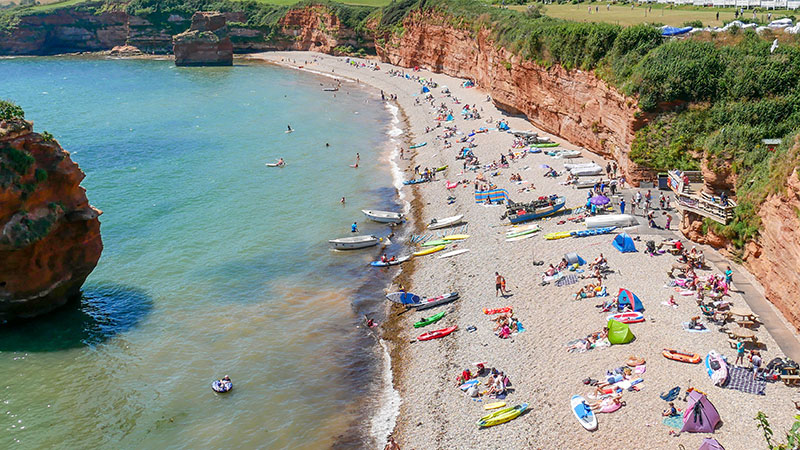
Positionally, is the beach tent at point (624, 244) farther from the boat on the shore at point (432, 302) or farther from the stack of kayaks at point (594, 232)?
the boat on the shore at point (432, 302)

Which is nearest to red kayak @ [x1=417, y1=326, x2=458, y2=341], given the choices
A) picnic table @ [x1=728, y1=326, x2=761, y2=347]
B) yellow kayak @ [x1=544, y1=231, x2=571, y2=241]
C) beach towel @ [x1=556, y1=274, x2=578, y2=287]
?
beach towel @ [x1=556, y1=274, x2=578, y2=287]

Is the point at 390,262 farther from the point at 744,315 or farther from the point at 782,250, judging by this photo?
the point at 782,250

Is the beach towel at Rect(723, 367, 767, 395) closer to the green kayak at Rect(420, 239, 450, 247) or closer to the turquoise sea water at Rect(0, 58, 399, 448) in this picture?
the turquoise sea water at Rect(0, 58, 399, 448)

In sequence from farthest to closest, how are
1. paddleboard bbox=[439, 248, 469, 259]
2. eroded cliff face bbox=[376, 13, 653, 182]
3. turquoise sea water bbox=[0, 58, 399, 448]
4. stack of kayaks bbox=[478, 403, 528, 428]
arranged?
1. eroded cliff face bbox=[376, 13, 653, 182]
2. paddleboard bbox=[439, 248, 469, 259]
3. turquoise sea water bbox=[0, 58, 399, 448]
4. stack of kayaks bbox=[478, 403, 528, 428]

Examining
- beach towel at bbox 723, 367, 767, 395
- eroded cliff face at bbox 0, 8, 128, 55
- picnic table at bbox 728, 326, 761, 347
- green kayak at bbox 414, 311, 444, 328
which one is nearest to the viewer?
beach towel at bbox 723, 367, 767, 395

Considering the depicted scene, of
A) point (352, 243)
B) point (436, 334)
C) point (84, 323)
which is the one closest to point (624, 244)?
point (436, 334)

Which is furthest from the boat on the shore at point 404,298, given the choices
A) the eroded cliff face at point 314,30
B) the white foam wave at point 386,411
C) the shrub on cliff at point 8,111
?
the eroded cliff face at point 314,30
